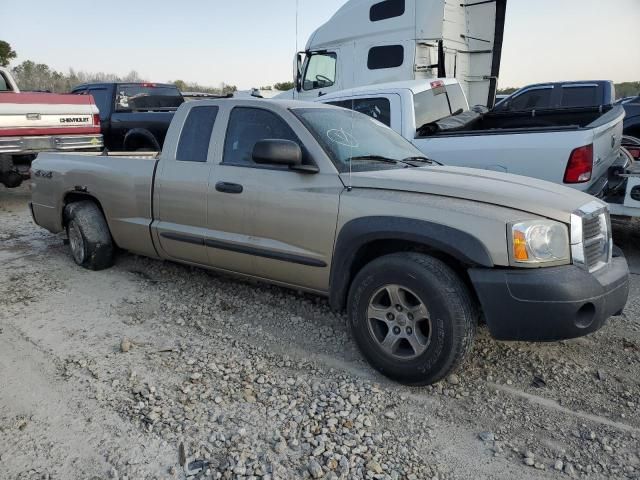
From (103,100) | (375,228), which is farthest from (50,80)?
(375,228)

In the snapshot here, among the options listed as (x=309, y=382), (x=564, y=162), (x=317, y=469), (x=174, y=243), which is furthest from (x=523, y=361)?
(x=174, y=243)

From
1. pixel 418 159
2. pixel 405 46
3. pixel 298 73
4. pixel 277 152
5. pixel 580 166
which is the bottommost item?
pixel 580 166

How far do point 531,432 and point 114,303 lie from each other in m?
3.31

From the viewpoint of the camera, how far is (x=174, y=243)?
4371mm

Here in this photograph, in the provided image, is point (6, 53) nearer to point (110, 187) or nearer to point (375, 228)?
point (110, 187)

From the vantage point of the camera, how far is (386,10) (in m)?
9.71

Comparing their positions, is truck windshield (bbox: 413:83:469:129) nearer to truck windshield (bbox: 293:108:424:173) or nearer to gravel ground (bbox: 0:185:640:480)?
truck windshield (bbox: 293:108:424:173)

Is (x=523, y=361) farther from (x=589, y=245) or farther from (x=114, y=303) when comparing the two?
(x=114, y=303)

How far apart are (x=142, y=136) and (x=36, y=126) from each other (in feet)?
6.73

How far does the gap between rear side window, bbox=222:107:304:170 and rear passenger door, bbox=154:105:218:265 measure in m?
0.19

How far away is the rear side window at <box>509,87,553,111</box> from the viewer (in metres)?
11.2

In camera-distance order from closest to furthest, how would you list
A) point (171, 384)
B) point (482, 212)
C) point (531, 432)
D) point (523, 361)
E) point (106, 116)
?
1. point (531, 432)
2. point (482, 212)
3. point (171, 384)
4. point (523, 361)
5. point (106, 116)

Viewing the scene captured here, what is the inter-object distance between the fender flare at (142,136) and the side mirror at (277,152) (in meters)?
6.79

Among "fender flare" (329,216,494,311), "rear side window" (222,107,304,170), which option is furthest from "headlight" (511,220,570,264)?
"rear side window" (222,107,304,170)
